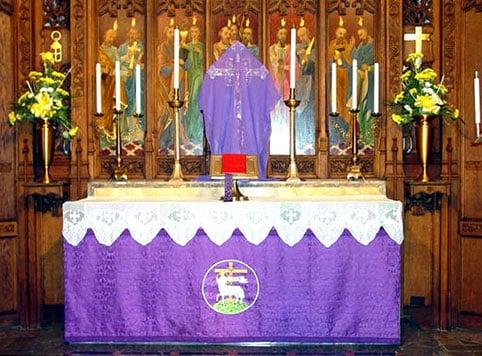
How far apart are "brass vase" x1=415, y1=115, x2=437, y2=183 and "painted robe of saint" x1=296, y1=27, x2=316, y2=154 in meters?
1.11

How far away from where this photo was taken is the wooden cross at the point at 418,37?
599cm

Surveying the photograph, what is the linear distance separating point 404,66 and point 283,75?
1335 mm

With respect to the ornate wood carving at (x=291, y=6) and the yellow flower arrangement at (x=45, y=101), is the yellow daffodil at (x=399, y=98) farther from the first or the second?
the yellow flower arrangement at (x=45, y=101)

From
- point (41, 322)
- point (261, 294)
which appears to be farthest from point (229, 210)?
point (41, 322)

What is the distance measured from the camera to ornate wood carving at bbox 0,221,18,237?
20.3 ft

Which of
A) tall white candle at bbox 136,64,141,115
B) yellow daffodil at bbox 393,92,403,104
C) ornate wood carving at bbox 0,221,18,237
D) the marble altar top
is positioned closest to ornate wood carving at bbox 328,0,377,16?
yellow daffodil at bbox 393,92,403,104

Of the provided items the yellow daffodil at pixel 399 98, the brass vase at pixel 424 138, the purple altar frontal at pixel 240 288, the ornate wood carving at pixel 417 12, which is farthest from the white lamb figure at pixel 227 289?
the ornate wood carving at pixel 417 12

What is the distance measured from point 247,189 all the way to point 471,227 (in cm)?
241

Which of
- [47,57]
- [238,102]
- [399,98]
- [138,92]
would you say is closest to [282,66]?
[238,102]

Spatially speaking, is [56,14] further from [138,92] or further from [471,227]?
[471,227]

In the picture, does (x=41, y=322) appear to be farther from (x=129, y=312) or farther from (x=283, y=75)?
(x=283, y=75)

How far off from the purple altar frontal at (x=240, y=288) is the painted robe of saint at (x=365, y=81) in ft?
5.48

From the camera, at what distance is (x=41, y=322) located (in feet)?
20.3

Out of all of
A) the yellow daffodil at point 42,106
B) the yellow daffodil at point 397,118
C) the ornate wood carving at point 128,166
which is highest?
the yellow daffodil at point 42,106
